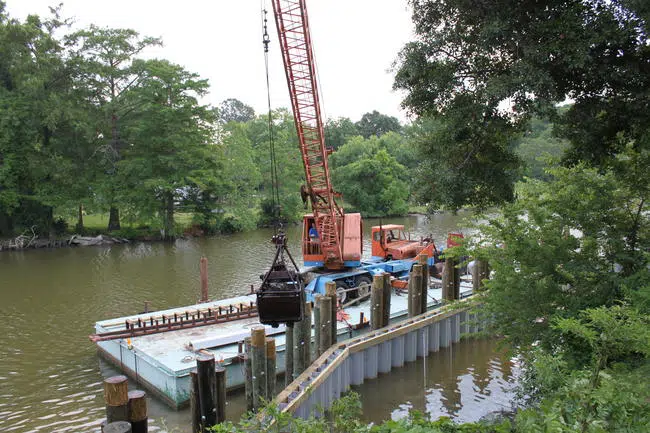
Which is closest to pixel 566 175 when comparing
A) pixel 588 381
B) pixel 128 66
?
pixel 588 381

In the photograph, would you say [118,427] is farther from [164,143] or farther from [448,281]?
[164,143]

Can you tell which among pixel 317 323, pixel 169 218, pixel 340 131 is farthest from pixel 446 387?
pixel 340 131

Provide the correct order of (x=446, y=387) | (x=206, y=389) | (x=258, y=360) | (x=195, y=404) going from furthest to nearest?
(x=446, y=387)
(x=258, y=360)
(x=195, y=404)
(x=206, y=389)

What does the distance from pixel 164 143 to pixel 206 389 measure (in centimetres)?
3037

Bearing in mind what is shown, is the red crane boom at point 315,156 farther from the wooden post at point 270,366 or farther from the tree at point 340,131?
the tree at point 340,131

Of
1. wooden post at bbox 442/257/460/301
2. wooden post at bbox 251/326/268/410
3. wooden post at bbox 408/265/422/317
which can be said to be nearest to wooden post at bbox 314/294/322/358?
wooden post at bbox 251/326/268/410

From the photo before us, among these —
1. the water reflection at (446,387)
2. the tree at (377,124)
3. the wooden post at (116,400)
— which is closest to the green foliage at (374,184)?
the tree at (377,124)

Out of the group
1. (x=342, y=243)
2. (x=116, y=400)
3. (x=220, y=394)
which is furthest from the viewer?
(x=342, y=243)

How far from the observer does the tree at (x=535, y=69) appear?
6.90 meters

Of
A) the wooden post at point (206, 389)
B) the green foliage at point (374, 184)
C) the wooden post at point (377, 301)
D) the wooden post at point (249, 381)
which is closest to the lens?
the wooden post at point (206, 389)

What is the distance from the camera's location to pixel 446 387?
39.8 ft

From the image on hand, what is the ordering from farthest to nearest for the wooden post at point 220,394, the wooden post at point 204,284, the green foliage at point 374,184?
1. the green foliage at point 374,184
2. the wooden post at point 204,284
3. the wooden post at point 220,394

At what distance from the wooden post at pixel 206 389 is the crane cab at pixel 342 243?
9.77 m

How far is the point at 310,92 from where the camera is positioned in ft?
52.8
